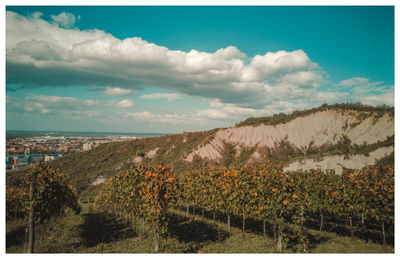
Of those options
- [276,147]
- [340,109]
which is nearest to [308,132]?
[276,147]

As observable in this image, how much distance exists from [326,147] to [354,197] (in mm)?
54203

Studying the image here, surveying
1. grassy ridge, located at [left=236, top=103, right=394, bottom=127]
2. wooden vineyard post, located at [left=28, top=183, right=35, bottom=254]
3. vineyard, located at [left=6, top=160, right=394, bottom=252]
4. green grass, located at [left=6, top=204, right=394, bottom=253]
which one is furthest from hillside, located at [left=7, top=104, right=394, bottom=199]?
wooden vineyard post, located at [left=28, top=183, right=35, bottom=254]

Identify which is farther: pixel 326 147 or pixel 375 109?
pixel 375 109

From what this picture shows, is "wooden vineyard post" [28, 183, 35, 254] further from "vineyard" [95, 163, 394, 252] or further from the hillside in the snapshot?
the hillside

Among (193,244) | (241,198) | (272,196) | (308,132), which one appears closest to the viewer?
(272,196)

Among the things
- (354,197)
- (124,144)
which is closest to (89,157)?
(124,144)

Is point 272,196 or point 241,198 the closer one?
point 272,196

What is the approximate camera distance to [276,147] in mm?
64188

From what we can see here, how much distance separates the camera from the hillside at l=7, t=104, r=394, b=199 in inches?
2041

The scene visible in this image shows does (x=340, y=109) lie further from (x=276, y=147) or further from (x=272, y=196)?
(x=272, y=196)

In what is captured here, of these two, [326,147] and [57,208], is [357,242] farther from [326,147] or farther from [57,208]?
[326,147]

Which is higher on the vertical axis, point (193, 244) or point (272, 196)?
point (272, 196)

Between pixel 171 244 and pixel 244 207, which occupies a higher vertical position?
pixel 244 207

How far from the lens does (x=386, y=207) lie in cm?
1071
